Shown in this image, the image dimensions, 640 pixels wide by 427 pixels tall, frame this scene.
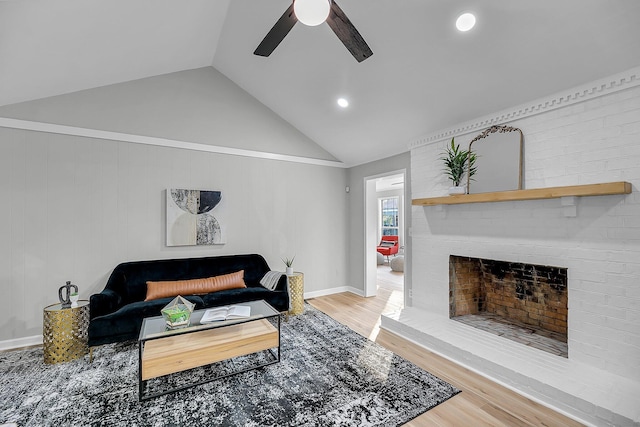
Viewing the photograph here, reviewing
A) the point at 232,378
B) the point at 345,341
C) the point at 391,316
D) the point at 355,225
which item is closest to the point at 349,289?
the point at 355,225

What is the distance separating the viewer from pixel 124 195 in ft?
11.7

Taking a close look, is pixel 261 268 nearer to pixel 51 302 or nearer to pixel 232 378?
pixel 232 378

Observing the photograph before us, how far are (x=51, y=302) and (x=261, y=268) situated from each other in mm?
2403

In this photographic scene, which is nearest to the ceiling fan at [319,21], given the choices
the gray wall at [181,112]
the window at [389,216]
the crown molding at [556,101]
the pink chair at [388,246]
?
the crown molding at [556,101]

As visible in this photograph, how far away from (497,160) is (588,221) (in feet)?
3.13

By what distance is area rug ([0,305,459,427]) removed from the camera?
6.41 ft

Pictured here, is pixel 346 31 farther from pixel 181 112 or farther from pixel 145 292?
pixel 145 292

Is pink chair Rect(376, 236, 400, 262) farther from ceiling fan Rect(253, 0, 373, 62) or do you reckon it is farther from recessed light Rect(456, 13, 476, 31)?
ceiling fan Rect(253, 0, 373, 62)

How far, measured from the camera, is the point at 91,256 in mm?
3385

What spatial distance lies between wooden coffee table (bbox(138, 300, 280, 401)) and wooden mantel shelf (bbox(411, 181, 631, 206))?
231 cm

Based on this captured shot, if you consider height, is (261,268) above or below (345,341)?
above

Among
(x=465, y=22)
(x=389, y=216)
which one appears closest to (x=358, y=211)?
(x=465, y=22)

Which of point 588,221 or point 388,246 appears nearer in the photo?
point 588,221

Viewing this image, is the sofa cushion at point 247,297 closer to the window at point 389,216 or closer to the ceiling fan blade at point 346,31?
the ceiling fan blade at point 346,31
